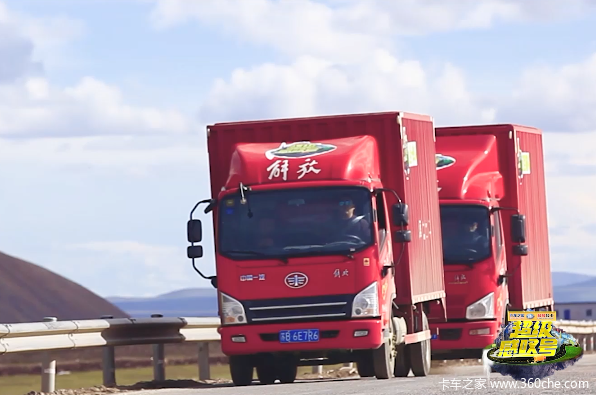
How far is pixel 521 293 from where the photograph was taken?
23.9 m

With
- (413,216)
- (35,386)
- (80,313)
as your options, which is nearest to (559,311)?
(35,386)

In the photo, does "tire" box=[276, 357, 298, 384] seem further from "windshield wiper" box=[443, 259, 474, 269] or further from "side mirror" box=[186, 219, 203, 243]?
"windshield wiper" box=[443, 259, 474, 269]

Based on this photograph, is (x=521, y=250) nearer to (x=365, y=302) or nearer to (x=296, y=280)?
(x=365, y=302)

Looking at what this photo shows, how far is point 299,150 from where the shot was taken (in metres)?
18.5

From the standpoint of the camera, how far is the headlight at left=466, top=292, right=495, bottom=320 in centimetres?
2236

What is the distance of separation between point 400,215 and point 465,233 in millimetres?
4912

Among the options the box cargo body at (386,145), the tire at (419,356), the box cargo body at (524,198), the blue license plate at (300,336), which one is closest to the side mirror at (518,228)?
the box cargo body at (524,198)

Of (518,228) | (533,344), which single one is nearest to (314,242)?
(533,344)

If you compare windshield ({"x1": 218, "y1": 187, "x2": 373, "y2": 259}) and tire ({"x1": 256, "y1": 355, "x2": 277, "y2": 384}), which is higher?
windshield ({"x1": 218, "y1": 187, "x2": 373, "y2": 259})

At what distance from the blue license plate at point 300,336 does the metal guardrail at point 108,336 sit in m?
2.08

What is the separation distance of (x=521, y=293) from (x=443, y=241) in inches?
78.7

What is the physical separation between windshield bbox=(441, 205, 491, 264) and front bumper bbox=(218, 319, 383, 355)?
518 cm

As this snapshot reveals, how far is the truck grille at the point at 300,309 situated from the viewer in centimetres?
1753

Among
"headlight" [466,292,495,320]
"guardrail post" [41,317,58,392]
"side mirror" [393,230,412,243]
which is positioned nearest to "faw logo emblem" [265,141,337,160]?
"side mirror" [393,230,412,243]
